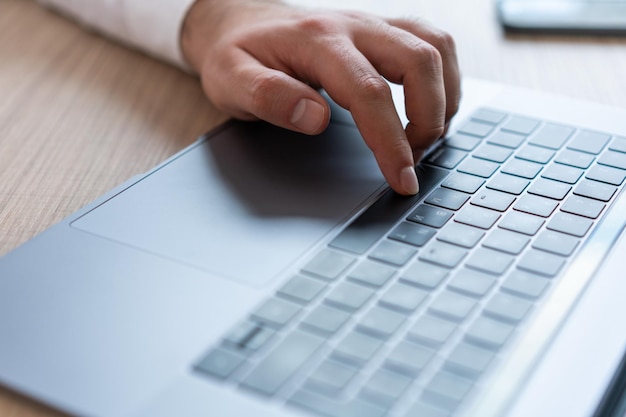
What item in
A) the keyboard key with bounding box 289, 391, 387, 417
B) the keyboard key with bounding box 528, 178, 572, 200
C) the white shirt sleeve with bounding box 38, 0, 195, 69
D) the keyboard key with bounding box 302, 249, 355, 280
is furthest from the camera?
the white shirt sleeve with bounding box 38, 0, 195, 69

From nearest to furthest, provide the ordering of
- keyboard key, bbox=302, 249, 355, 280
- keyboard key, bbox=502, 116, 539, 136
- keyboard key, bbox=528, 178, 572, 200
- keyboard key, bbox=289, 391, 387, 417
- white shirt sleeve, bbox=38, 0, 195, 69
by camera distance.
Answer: keyboard key, bbox=289, 391, 387, 417 < keyboard key, bbox=302, 249, 355, 280 < keyboard key, bbox=528, 178, 572, 200 < keyboard key, bbox=502, 116, 539, 136 < white shirt sleeve, bbox=38, 0, 195, 69

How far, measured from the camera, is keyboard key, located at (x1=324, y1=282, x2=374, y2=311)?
424mm

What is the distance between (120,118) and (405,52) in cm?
27

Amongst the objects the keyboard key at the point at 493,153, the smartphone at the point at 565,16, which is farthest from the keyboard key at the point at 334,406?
the smartphone at the point at 565,16

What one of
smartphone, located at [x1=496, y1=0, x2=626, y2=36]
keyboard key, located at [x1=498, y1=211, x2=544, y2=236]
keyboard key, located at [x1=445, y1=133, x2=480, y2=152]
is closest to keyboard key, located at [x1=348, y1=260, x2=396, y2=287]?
keyboard key, located at [x1=498, y1=211, x2=544, y2=236]

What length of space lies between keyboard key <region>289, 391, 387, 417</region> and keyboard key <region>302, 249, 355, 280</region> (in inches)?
4.0

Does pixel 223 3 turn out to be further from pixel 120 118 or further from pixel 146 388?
pixel 146 388

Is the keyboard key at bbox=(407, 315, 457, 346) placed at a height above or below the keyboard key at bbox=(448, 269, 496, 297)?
above

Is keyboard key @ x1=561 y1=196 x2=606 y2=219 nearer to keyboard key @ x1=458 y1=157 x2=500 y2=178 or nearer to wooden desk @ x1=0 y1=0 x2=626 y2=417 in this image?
keyboard key @ x1=458 y1=157 x2=500 y2=178

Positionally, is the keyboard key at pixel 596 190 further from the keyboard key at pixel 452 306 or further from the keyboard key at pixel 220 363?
the keyboard key at pixel 220 363

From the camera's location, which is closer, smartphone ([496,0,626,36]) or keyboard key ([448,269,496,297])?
keyboard key ([448,269,496,297])

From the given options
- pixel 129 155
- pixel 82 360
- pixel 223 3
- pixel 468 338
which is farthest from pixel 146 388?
pixel 223 3

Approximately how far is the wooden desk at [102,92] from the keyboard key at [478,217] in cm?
27

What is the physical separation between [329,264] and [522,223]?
14 centimetres
